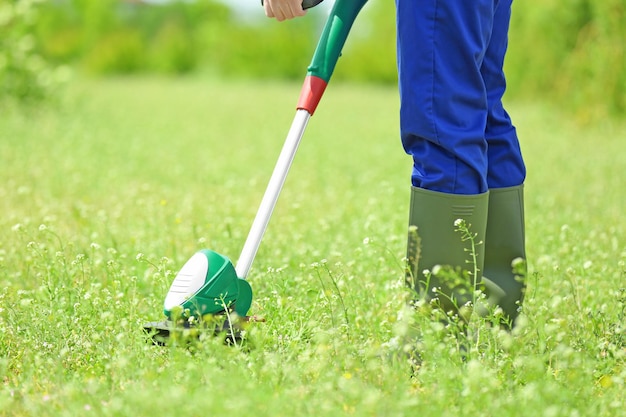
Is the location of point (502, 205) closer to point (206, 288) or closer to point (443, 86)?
point (443, 86)

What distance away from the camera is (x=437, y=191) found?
2074mm

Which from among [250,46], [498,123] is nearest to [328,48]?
[498,123]

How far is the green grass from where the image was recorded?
5.82 ft

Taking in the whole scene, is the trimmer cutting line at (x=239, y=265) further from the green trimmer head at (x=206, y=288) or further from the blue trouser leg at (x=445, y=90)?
the blue trouser leg at (x=445, y=90)

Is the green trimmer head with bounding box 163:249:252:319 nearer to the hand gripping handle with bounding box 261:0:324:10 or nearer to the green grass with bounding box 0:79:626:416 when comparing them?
the green grass with bounding box 0:79:626:416

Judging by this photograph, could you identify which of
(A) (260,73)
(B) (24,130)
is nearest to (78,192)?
(B) (24,130)

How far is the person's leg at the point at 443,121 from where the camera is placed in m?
2.02

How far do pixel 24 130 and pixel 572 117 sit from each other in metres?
4.53

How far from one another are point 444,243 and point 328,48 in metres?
0.58

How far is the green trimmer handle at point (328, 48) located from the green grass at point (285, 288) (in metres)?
0.43

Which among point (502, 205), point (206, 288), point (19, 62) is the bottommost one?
point (19, 62)

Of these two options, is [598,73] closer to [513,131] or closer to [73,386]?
[513,131]

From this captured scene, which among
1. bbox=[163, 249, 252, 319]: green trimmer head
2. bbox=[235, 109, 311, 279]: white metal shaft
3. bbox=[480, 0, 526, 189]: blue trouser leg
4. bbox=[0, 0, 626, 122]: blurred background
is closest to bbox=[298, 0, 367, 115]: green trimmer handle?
bbox=[235, 109, 311, 279]: white metal shaft

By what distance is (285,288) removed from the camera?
240 cm
